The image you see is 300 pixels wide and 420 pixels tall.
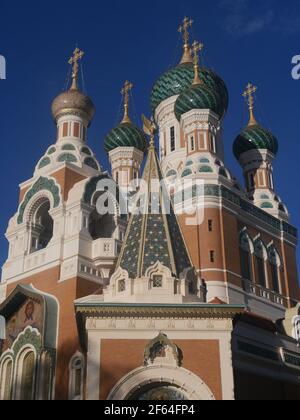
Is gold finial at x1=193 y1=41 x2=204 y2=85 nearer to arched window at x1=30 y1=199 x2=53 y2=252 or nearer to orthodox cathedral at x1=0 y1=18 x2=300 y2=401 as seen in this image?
orthodox cathedral at x1=0 y1=18 x2=300 y2=401

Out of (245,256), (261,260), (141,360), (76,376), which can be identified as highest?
(261,260)

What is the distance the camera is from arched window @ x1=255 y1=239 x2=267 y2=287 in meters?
20.8

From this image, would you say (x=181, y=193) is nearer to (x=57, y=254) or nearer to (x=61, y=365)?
(x=57, y=254)

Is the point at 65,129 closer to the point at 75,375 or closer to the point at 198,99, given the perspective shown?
the point at 198,99

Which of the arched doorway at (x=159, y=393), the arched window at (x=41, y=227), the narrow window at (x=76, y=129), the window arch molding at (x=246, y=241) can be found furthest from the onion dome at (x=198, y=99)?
the arched doorway at (x=159, y=393)

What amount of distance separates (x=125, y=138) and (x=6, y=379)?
1227 cm

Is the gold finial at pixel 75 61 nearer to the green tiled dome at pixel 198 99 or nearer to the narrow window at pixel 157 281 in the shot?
the green tiled dome at pixel 198 99

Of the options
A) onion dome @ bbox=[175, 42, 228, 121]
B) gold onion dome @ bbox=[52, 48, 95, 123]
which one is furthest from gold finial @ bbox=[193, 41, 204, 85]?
gold onion dome @ bbox=[52, 48, 95, 123]

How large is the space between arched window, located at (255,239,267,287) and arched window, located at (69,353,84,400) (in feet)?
24.7

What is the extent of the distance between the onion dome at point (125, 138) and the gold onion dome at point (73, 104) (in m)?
4.28

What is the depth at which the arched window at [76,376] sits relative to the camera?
50.9ft

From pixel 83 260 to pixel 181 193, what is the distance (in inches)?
193

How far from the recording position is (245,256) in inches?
810

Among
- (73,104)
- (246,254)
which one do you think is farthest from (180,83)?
(246,254)
